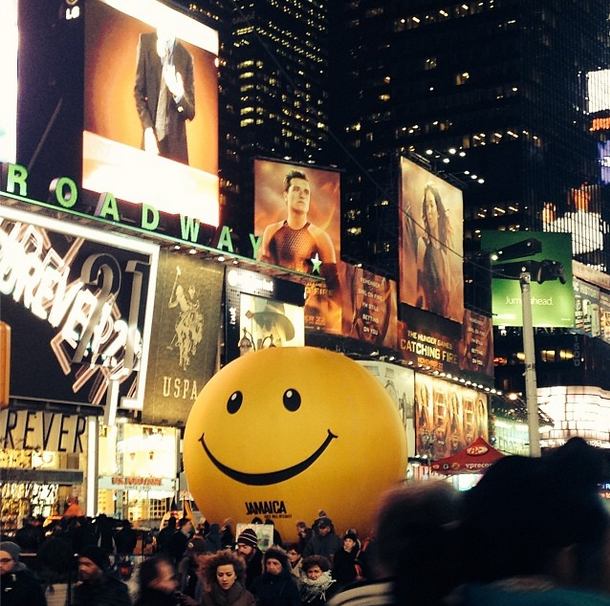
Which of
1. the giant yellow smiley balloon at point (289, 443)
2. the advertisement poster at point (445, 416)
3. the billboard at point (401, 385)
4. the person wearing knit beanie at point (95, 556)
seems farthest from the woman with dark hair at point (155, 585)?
the advertisement poster at point (445, 416)

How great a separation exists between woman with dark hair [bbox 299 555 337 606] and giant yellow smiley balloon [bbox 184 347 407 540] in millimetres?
3820

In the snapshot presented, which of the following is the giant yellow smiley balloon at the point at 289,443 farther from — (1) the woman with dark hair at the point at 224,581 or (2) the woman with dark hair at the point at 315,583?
(1) the woman with dark hair at the point at 224,581

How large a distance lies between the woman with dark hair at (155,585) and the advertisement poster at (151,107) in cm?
3644

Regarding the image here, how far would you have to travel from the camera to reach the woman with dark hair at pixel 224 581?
9758 millimetres

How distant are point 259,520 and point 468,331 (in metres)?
59.3

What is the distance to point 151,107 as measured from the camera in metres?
46.3

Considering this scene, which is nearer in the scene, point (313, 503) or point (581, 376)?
point (313, 503)

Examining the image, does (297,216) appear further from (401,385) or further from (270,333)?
(401,385)

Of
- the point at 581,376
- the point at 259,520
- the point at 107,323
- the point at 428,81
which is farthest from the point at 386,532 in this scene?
the point at 428,81

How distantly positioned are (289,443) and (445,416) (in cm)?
5531

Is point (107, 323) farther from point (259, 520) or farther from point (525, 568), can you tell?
point (525, 568)

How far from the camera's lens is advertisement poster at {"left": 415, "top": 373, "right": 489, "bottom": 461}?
68.1 m

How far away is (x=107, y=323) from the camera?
134 ft

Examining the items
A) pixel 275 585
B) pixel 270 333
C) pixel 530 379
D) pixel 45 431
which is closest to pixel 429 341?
pixel 270 333
